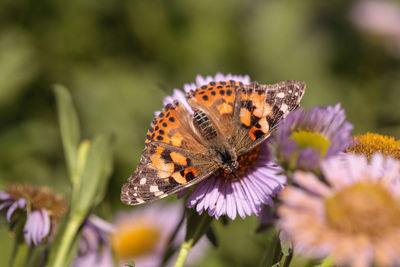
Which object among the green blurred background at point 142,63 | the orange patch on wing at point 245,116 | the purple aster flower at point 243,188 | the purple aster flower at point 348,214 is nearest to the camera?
the purple aster flower at point 348,214

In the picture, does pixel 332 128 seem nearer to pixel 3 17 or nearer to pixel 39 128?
pixel 39 128

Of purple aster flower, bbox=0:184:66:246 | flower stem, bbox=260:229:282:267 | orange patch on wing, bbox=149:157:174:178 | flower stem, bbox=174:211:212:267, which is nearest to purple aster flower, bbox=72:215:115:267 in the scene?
purple aster flower, bbox=0:184:66:246

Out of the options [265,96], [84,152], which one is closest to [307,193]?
[265,96]

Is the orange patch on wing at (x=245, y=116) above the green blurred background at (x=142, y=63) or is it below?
below

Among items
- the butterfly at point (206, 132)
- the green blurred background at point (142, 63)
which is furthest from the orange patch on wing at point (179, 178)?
the green blurred background at point (142, 63)

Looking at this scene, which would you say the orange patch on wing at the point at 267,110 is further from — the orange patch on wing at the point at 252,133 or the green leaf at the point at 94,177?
the green leaf at the point at 94,177

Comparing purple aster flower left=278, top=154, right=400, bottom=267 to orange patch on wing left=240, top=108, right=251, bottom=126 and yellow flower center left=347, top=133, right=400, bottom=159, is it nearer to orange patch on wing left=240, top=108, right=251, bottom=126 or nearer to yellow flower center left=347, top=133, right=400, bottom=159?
yellow flower center left=347, top=133, right=400, bottom=159
